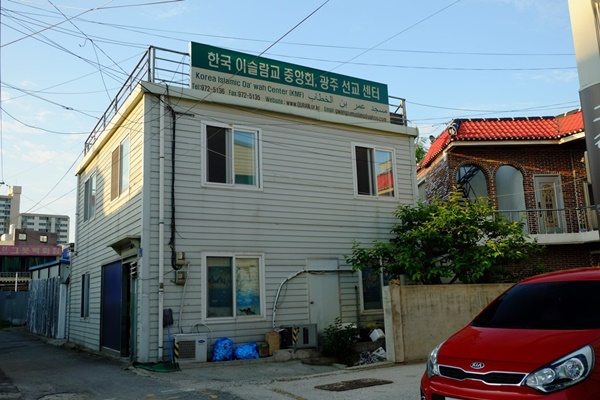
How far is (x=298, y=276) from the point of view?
14242 mm

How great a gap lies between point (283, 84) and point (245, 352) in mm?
7041

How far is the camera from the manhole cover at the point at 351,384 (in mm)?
8719

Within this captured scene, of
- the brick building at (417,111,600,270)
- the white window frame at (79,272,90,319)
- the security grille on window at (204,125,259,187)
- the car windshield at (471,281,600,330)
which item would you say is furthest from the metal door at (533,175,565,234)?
the white window frame at (79,272,90,319)

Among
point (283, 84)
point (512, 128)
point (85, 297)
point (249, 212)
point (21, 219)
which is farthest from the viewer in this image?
point (21, 219)

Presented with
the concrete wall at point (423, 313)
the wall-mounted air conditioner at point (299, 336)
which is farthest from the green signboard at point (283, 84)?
the concrete wall at point (423, 313)

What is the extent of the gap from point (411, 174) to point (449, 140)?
3.03 m

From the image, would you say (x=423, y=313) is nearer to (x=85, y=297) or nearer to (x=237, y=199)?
(x=237, y=199)

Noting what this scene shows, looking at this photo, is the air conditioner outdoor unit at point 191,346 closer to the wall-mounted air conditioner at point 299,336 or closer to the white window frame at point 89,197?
the wall-mounted air conditioner at point 299,336

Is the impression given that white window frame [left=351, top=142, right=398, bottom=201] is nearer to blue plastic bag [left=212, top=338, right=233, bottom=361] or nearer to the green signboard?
the green signboard

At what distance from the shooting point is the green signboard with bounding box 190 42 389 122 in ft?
45.2

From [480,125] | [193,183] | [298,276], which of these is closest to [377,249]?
[298,276]

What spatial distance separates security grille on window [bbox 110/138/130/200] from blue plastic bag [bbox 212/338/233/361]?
4598 millimetres

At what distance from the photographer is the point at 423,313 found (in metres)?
11.9

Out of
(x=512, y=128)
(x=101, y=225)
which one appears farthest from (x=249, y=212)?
(x=512, y=128)
